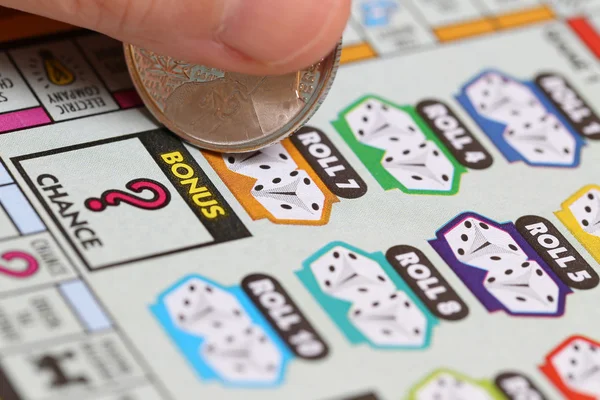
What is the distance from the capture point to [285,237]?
44.8 inches

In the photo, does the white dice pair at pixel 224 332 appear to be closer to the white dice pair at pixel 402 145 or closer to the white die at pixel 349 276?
the white die at pixel 349 276

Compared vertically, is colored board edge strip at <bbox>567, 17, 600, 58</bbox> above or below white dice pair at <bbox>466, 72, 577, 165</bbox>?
above

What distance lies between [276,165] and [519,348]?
1.31 feet

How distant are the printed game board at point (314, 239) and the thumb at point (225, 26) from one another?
0.18 meters

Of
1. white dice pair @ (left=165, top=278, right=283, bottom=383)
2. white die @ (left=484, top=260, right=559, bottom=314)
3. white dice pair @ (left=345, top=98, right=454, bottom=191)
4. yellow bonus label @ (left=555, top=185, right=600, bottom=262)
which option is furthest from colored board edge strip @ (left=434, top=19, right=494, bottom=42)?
white dice pair @ (left=165, top=278, right=283, bottom=383)

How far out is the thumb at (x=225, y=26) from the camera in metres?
1.03

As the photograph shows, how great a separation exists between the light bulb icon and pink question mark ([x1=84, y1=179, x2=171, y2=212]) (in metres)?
0.24

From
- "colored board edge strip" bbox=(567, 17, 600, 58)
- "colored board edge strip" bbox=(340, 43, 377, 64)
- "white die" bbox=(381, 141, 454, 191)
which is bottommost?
"white die" bbox=(381, 141, 454, 191)

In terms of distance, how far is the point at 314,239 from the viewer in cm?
114

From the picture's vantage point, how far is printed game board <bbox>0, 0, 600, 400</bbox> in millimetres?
988

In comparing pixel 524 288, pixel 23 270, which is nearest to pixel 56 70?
pixel 23 270

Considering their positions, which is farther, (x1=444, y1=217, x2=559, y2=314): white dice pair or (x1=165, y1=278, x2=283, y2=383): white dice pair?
(x1=444, y1=217, x2=559, y2=314): white dice pair

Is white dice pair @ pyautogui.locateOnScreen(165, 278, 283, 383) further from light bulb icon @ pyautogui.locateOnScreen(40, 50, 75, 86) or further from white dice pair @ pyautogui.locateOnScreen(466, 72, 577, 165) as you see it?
white dice pair @ pyautogui.locateOnScreen(466, 72, 577, 165)

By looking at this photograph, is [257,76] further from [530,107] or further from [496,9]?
[496,9]
